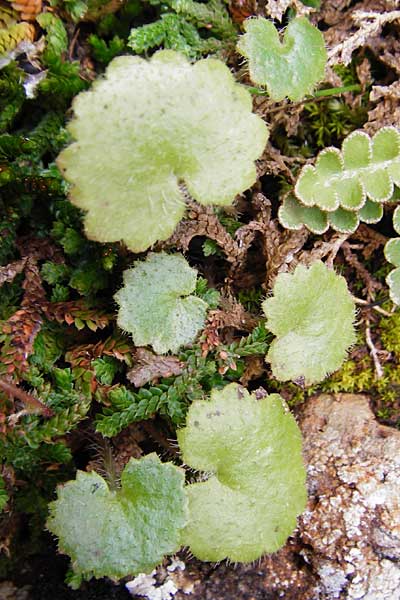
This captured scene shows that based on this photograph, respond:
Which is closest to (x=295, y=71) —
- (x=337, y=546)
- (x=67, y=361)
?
(x=67, y=361)

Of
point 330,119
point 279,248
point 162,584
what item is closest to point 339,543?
point 162,584

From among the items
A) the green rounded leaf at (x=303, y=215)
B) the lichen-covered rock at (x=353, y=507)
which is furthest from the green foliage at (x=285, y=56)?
the lichen-covered rock at (x=353, y=507)

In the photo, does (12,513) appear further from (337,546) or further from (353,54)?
(353,54)

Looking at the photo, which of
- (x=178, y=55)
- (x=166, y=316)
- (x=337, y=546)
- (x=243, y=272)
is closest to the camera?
(x=178, y=55)

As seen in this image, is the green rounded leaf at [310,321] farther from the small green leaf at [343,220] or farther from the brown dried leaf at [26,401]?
the brown dried leaf at [26,401]

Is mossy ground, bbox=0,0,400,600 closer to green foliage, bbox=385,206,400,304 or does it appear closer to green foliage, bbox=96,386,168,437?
green foliage, bbox=96,386,168,437

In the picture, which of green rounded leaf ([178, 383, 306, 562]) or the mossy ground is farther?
the mossy ground

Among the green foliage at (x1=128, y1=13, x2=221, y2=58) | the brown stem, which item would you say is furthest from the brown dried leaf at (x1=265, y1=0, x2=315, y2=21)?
the brown stem
